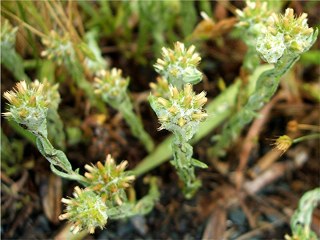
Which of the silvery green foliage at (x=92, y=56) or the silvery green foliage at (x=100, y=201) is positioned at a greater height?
the silvery green foliage at (x=92, y=56)

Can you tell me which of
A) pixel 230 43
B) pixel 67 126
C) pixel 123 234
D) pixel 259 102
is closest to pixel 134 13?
pixel 230 43

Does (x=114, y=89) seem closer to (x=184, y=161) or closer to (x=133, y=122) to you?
(x=133, y=122)

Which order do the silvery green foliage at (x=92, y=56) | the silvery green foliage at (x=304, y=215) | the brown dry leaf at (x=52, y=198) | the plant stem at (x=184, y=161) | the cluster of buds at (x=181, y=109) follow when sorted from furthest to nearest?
the brown dry leaf at (x=52, y=198)
the silvery green foliage at (x=92, y=56)
the silvery green foliage at (x=304, y=215)
the plant stem at (x=184, y=161)
the cluster of buds at (x=181, y=109)

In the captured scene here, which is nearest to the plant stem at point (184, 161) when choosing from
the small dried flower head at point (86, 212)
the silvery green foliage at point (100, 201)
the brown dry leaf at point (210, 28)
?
the silvery green foliage at point (100, 201)

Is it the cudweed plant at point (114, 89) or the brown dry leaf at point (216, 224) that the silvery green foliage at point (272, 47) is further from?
the brown dry leaf at point (216, 224)

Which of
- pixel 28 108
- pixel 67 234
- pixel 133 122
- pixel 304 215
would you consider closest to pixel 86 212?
pixel 28 108

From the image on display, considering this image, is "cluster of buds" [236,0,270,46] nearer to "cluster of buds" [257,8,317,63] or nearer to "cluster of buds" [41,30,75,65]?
"cluster of buds" [257,8,317,63]

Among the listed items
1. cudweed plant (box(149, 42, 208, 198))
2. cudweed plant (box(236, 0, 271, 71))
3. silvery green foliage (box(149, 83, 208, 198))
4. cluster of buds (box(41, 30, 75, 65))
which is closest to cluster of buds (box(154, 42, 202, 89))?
cudweed plant (box(149, 42, 208, 198))
